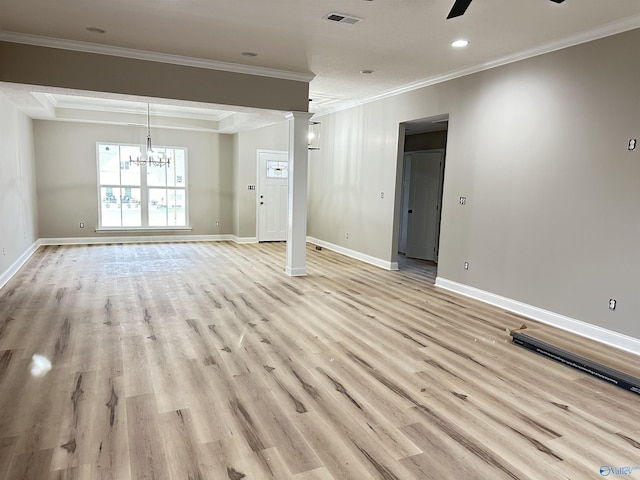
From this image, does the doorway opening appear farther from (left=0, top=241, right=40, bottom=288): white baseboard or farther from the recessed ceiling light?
(left=0, top=241, right=40, bottom=288): white baseboard

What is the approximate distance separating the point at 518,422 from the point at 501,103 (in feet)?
12.1

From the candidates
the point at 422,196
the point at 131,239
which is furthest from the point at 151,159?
the point at 422,196

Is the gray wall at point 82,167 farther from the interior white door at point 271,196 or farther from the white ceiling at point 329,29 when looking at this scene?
the white ceiling at point 329,29

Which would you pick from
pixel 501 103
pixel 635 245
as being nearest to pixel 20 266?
pixel 501 103

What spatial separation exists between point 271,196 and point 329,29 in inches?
234

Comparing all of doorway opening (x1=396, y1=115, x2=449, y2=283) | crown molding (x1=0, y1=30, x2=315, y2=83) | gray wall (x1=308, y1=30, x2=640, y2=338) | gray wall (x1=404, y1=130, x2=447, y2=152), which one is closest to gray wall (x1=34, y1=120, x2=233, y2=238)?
gray wall (x1=404, y1=130, x2=447, y2=152)

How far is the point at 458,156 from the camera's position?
5.55 meters

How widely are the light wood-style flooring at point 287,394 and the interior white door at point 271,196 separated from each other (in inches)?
185

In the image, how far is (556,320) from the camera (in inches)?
170

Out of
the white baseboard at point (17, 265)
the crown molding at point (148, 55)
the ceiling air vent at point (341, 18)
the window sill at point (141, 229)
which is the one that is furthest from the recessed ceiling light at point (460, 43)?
the window sill at point (141, 229)

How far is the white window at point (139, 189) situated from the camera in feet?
29.3

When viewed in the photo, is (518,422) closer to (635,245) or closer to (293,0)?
(635,245)

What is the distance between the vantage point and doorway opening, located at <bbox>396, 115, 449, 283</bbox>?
7871 millimetres
